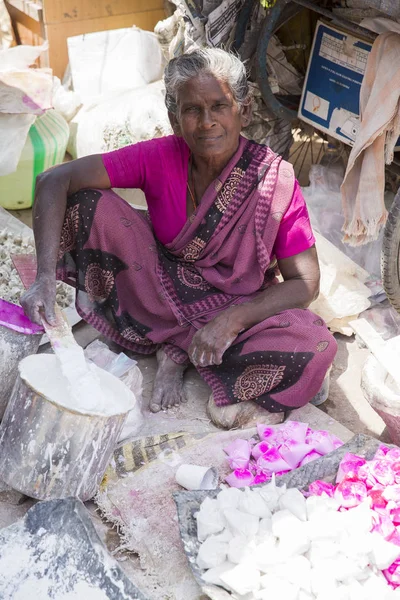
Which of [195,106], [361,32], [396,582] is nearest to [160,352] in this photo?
[195,106]

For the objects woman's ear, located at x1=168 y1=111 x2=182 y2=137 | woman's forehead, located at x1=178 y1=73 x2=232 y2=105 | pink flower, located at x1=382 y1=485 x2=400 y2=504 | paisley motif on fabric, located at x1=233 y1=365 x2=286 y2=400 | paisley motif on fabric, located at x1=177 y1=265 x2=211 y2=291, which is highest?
woman's forehead, located at x1=178 y1=73 x2=232 y2=105

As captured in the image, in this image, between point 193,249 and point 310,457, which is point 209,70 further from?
point 310,457

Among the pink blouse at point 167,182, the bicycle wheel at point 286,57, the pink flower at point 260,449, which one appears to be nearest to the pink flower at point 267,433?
the pink flower at point 260,449

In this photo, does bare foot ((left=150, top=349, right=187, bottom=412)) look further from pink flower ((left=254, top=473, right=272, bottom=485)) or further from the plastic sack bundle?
pink flower ((left=254, top=473, right=272, bottom=485))

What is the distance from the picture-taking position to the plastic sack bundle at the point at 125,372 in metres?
2.60

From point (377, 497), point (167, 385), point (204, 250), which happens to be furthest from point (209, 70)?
point (377, 497)

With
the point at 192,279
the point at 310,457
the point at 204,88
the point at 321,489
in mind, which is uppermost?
the point at 204,88

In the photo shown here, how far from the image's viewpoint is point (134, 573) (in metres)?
2.08

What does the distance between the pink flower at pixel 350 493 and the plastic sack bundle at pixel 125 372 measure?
0.80 meters

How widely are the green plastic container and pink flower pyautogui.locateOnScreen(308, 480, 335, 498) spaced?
8.76 feet

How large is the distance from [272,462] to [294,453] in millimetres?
80

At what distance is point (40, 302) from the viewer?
2350 mm

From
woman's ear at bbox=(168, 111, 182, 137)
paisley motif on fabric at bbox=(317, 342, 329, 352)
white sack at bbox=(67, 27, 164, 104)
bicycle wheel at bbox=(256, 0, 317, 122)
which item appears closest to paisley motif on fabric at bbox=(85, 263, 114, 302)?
woman's ear at bbox=(168, 111, 182, 137)

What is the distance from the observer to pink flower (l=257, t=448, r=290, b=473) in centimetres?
239
